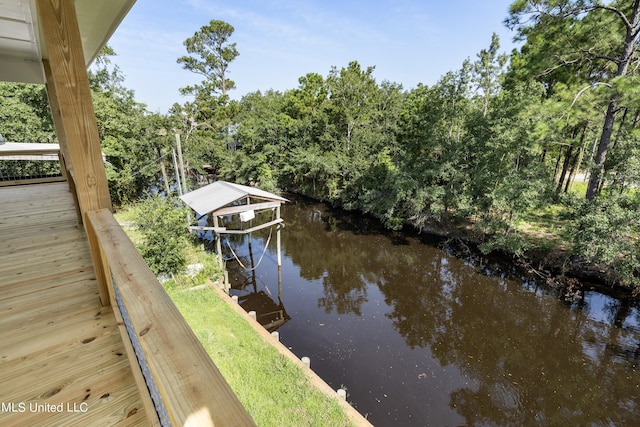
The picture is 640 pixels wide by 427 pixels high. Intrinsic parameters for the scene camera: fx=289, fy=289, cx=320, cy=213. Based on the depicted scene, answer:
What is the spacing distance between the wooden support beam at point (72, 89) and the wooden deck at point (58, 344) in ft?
2.82

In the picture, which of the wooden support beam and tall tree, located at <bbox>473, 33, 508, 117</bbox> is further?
tall tree, located at <bbox>473, 33, 508, 117</bbox>

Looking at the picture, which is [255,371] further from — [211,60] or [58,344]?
[211,60]

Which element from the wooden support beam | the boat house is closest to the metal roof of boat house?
the boat house

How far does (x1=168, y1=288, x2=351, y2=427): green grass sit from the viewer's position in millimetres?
4508

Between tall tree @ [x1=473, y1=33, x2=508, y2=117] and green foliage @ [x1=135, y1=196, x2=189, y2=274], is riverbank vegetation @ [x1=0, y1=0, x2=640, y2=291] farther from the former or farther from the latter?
green foliage @ [x1=135, y1=196, x2=189, y2=274]

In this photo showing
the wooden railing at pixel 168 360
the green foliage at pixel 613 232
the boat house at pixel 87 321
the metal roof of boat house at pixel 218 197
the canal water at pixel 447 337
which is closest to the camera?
the wooden railing at pixel 168 360

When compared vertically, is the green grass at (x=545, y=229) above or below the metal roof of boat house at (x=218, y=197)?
below

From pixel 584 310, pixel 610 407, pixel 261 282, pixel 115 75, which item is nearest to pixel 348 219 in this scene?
pixel 261 282

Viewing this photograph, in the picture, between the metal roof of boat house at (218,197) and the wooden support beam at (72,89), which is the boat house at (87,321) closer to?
the wooden support beam at (72,89)

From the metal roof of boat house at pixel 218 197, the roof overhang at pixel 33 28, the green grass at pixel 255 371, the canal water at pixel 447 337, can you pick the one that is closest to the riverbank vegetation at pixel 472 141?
the canal water at pixel 447 337

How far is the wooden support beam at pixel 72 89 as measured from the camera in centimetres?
151

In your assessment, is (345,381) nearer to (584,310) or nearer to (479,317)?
(479,317)

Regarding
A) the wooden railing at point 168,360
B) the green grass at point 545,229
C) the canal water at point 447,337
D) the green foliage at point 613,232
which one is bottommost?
the canal water at point 447,337

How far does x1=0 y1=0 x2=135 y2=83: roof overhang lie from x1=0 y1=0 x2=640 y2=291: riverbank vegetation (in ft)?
32.2
